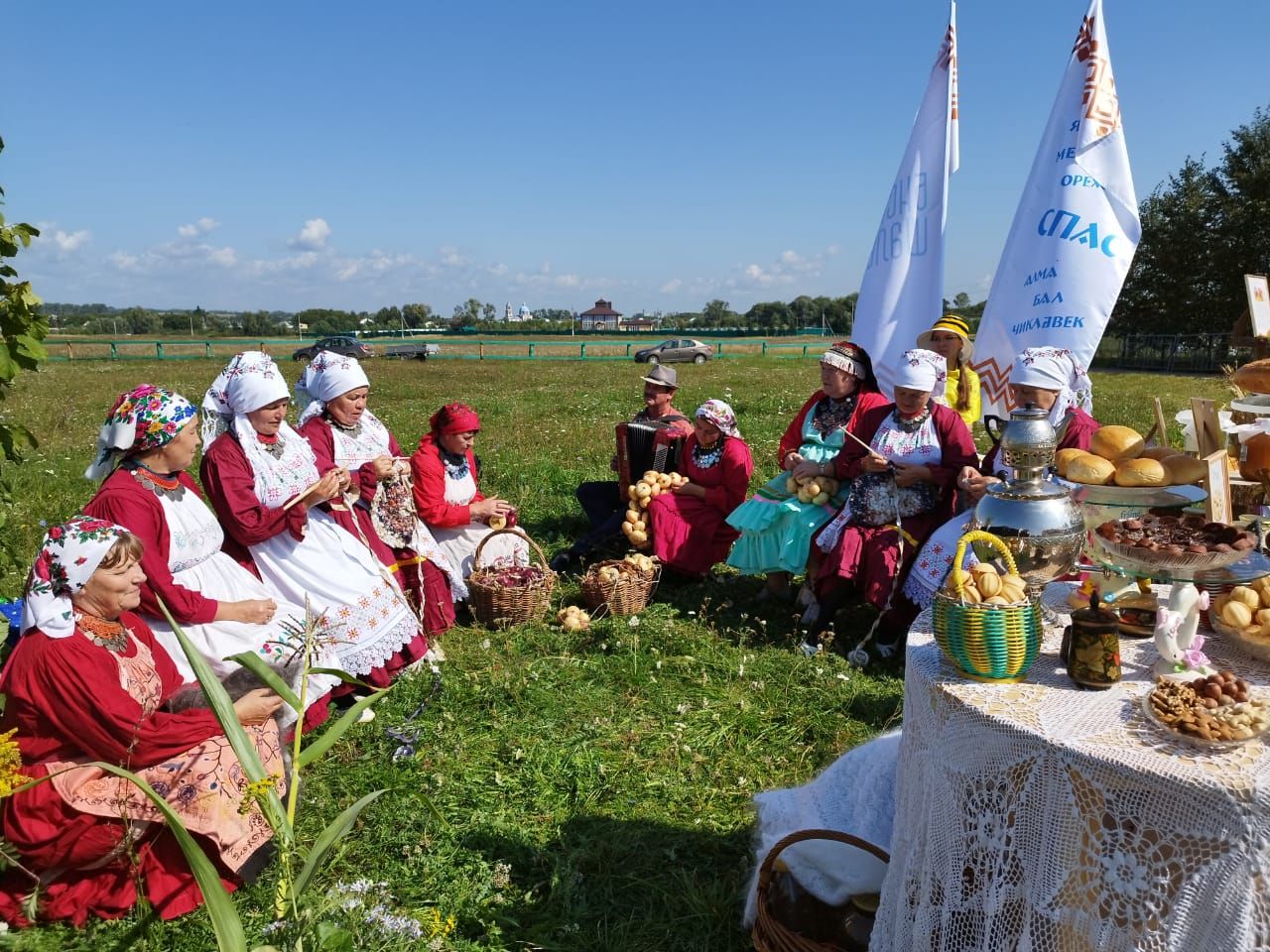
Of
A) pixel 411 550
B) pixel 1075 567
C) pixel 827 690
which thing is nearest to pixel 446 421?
pixel 411 550

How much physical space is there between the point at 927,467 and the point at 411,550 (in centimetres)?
330

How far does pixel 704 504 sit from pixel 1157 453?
3.70 m

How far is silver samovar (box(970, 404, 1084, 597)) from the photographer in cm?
239

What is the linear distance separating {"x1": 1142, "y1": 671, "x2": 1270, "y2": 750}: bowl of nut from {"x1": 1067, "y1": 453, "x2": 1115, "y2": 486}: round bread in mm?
906

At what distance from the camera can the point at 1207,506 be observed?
2.73 meters

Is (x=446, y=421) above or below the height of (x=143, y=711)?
above

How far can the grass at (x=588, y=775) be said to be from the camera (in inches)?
116

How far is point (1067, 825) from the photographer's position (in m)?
1.75

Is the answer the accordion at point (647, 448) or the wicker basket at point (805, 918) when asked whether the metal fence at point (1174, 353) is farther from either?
the wicker basket at point (805, 918)

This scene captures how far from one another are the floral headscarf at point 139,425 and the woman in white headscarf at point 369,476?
1.17 meters

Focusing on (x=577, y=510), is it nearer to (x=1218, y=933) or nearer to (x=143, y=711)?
(x=143, y=711)

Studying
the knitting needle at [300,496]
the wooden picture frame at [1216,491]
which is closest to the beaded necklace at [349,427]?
the knitting needle at [300,496]

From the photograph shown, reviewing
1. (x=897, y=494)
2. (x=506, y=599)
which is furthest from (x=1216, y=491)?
(x=506, y=599)

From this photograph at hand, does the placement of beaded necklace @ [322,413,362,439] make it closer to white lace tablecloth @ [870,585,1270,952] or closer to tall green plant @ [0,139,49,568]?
tall green plant @ [0,139,49,568]
